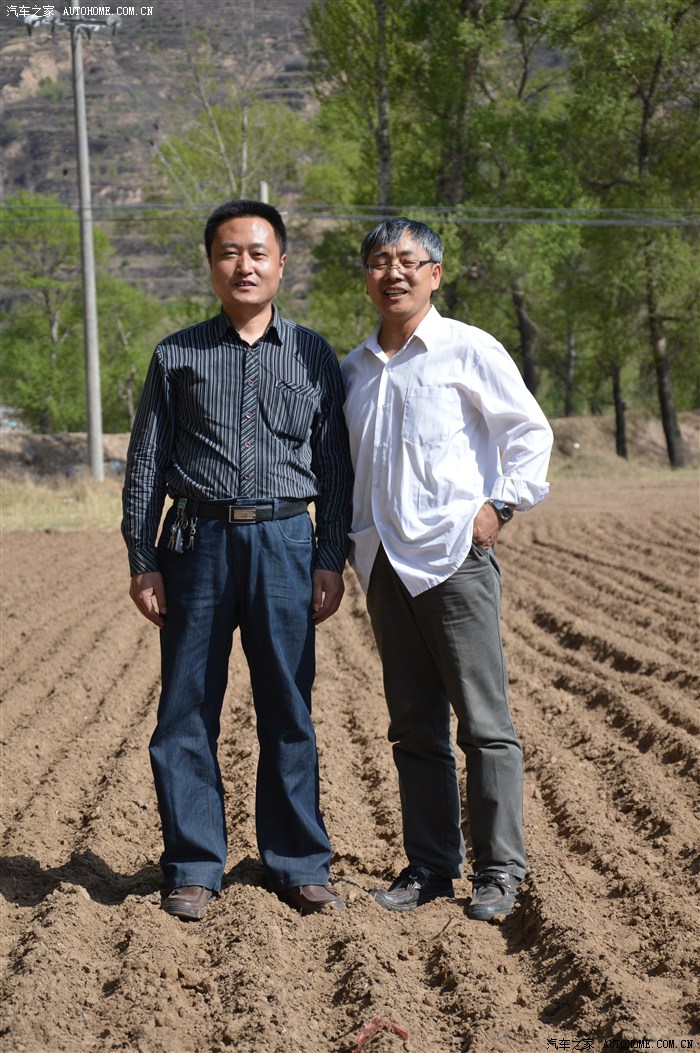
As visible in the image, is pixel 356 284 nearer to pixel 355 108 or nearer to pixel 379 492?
pixel 355 108

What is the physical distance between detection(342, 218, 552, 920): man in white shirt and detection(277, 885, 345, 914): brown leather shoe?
0.18 meters

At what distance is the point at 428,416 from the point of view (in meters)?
3.94

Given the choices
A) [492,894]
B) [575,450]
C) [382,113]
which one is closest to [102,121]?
[575,450]

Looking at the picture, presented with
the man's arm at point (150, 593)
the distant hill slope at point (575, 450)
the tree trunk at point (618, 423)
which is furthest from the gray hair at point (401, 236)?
the tree trunk at point (618, 423)

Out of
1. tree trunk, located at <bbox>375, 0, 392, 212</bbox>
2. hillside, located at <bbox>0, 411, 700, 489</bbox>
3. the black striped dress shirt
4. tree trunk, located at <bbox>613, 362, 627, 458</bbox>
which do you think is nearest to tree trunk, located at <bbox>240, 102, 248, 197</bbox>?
tree trunk, located at <bbox>375, 0, 392, 212</bbox>

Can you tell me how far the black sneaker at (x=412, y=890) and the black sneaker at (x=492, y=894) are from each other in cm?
16

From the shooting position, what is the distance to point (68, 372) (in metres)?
45.0

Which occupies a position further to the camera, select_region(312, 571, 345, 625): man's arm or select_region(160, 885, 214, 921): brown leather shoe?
select_region(312, 571, 345, 625): man's arm

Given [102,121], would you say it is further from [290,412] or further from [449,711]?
[449,711]

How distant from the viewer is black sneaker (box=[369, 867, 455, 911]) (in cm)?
414

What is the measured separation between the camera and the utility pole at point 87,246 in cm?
2017

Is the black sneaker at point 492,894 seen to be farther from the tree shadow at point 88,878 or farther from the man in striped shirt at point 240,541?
the tree shadow at point 88,878

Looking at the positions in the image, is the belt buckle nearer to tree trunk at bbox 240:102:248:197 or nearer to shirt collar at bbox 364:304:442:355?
shirt collar at bbox 364:304:442:355

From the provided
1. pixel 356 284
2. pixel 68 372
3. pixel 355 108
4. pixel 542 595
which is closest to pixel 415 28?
pixel 355 108
